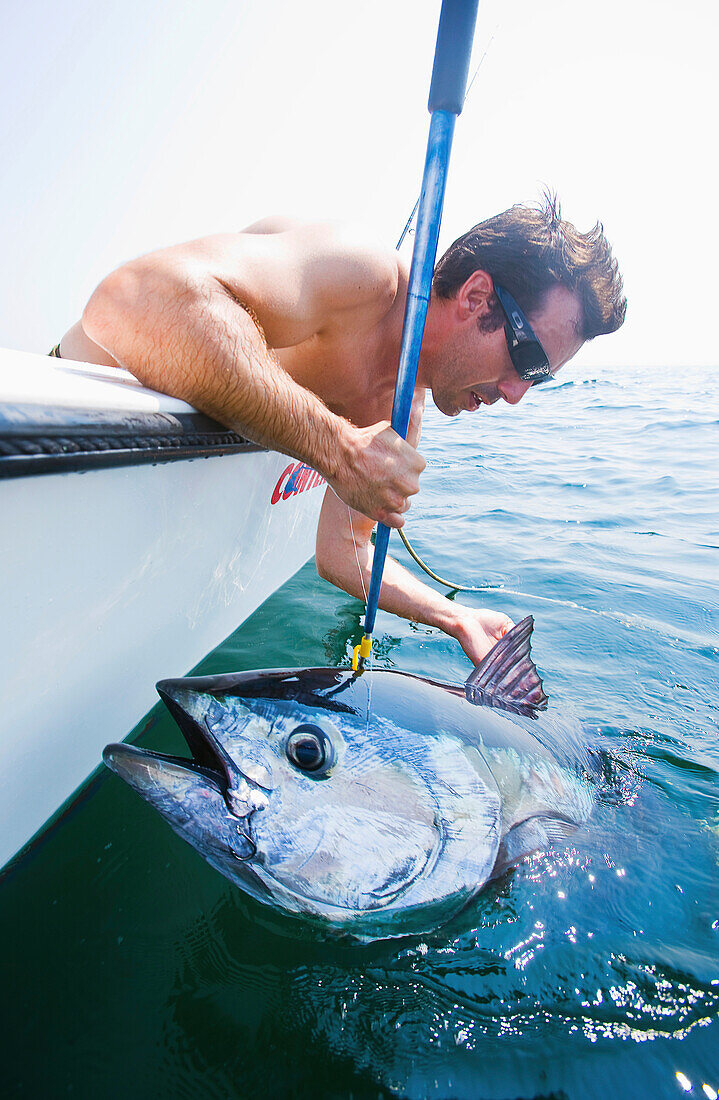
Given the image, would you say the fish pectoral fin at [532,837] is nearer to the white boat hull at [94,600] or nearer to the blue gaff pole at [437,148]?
the blue gaff pole at [437,148]

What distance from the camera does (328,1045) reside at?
126 centimetres

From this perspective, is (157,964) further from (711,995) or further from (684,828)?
(684,828)

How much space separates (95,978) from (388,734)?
2.45 feet

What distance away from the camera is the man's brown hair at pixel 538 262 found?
2.22 meters

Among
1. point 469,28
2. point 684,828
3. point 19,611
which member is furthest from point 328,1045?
point 469,28

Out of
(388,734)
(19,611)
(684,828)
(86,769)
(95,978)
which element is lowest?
(684,828)

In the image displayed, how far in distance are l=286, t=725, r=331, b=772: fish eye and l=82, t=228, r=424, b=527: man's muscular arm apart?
0.64 metres

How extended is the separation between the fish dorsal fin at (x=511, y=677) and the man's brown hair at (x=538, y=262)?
3.65 feet

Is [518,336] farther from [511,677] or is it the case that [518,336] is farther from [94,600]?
[94,600]

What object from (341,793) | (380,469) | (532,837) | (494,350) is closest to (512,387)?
(494,350)

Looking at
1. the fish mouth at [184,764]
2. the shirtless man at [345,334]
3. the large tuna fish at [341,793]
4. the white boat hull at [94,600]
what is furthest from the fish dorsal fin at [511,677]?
the white boat hull at [94,600]

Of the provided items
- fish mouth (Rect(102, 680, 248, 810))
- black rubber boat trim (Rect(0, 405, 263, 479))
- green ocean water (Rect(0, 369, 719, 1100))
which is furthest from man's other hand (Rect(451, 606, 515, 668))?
fish mouth (Rect(102, 680, 248, 810))

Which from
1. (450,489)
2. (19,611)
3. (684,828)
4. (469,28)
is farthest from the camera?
(450,489)

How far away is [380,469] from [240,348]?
439mm
